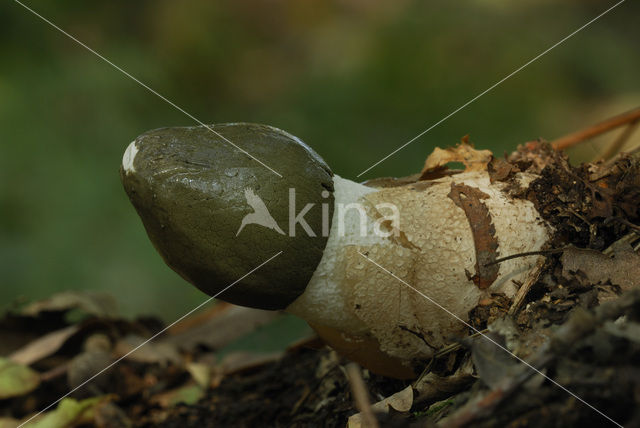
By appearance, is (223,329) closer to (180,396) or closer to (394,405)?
(180,396)

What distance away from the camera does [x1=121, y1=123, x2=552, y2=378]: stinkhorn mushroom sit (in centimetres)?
126

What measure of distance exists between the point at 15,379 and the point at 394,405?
5.83ft

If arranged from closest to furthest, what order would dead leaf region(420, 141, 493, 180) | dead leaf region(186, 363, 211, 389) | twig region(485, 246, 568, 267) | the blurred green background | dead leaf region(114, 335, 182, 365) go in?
twig region(485, 246, 568, 267) → dead leaf region(420, 141, 493, 180) → dead leaf region(186, 363, 211, 389) → dead leaf region(114, 335, 182, 365) → the blurred green background

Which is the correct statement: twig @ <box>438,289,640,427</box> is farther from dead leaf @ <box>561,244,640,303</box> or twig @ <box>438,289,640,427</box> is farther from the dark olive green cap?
the dark olive green cap

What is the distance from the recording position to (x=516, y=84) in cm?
411

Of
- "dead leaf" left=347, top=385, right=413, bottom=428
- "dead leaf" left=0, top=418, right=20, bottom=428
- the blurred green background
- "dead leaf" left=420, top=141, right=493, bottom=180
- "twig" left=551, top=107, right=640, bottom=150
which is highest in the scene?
the blurred green background

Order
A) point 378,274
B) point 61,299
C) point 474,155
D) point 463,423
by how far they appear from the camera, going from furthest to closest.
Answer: point 61,299, point 474,155, point 378,274, point 463,423

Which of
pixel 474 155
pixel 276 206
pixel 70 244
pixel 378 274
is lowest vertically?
pixel 378 274

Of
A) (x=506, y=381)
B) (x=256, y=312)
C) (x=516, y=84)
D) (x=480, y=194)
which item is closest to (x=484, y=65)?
(x=516, y=84)

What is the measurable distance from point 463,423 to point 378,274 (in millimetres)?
682

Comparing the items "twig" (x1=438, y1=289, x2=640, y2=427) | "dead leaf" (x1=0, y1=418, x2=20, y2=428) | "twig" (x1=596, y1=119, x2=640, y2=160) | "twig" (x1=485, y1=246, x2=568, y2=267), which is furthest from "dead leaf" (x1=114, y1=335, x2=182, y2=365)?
"twig" (x1=596, y1=119, x2=640, y2=160)

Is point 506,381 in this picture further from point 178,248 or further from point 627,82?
point 627,82

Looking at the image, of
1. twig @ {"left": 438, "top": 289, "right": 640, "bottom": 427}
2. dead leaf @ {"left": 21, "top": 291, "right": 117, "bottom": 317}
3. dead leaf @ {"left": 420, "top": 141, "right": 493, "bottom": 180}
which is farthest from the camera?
dead leaf @ {"left": 21, "top": 291, "right": 117, "bottom": 317}

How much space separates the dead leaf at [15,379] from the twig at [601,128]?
2.49m
